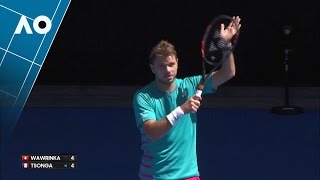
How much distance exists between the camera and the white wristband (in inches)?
187

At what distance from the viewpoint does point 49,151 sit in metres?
7.47

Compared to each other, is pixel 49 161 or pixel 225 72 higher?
pixel 225 72

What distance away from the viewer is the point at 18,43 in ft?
25.8

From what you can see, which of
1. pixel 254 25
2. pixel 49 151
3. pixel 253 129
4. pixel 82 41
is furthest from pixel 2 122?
pixel 254 25

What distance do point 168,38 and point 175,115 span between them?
445 centimetres

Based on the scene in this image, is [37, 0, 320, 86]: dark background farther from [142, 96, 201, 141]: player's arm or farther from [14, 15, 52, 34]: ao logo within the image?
[142, 96, 201, 141]: player's arm

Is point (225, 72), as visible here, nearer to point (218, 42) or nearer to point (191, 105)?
point (218, 42)

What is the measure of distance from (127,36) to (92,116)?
177 cm

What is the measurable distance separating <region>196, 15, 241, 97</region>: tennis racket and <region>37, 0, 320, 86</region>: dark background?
3.84 m

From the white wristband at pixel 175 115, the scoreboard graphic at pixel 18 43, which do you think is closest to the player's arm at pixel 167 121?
the white wristband at pixel 175 115

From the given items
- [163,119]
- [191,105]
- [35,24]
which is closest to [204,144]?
[35,24]

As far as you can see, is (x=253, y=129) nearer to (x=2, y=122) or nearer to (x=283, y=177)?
(x=283, y=177)

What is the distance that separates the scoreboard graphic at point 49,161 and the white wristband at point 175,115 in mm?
2783

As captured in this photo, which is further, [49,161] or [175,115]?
[49,161]
